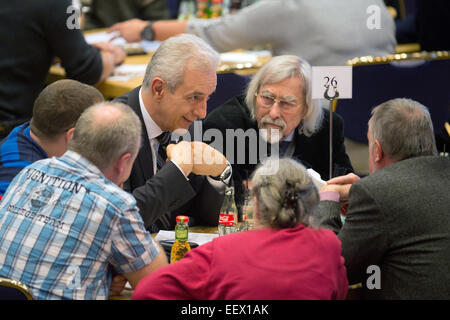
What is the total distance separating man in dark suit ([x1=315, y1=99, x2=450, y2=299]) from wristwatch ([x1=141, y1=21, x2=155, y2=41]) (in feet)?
11.0

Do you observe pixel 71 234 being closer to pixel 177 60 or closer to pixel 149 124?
pixel 149 124

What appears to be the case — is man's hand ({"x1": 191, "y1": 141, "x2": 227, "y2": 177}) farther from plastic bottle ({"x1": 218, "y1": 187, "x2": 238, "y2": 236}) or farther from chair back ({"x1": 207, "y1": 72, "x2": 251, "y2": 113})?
chair back ({"x1": 207, "y1": 72, "x2": 251, "y2": 113})

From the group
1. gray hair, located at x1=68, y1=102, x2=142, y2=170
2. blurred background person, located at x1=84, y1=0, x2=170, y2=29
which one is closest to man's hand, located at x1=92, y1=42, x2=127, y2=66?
blurred background person, located at x1=84, y1=0, x2=170, y2=29

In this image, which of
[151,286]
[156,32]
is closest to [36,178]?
[151,286]

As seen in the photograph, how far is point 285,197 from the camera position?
193 centimetres

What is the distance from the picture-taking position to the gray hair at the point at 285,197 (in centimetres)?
191

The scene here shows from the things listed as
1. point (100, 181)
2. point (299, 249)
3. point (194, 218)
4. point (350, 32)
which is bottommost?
point (194, 218)

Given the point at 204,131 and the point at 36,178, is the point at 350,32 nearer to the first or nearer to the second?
the point at 204,131

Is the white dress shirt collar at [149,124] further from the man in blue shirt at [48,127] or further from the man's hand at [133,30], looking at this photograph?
the man's hand at [133,30]

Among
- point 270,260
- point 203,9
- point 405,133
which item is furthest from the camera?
point 203,9

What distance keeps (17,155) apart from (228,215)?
87cm

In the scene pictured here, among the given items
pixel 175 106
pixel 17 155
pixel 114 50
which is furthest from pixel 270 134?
pixel 114 50
